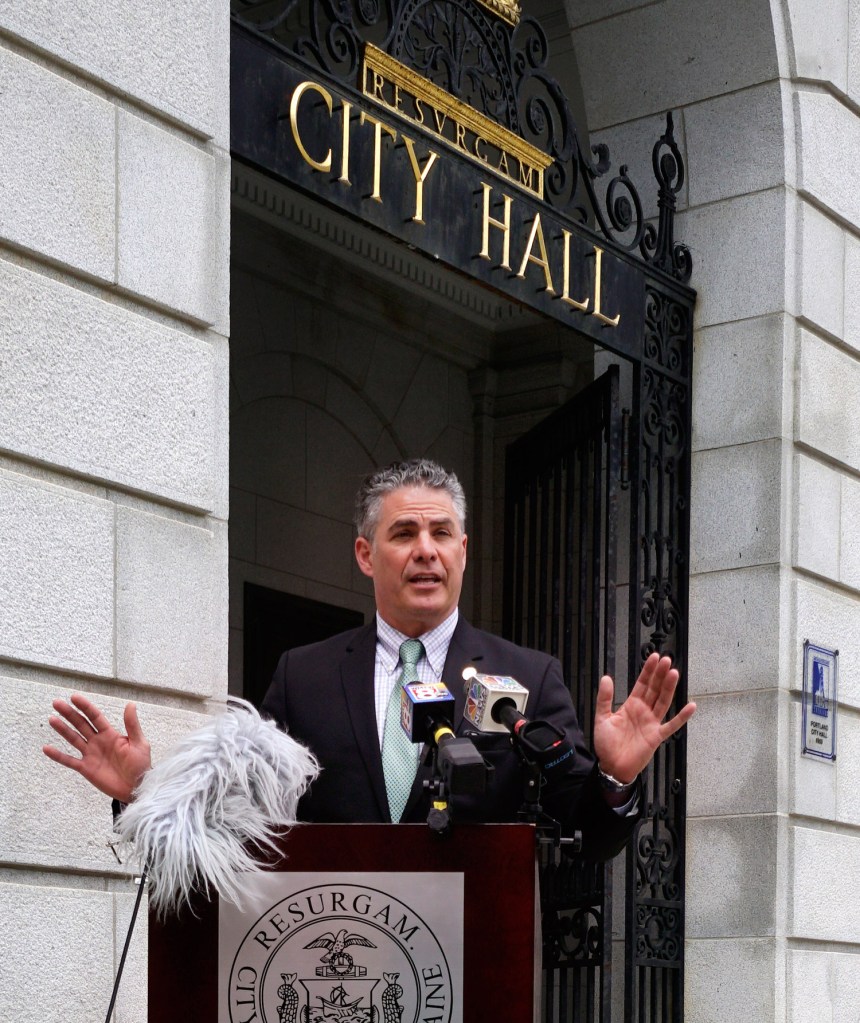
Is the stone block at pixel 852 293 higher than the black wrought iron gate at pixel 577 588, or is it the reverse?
the stone block at pixel 852 293

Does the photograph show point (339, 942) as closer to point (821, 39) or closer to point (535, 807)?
point (535, 807)

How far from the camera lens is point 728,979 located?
8391 millimetres

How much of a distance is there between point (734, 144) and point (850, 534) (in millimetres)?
2112

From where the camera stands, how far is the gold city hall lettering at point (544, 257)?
24.8ft

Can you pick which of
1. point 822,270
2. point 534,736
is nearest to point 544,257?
point 822,270

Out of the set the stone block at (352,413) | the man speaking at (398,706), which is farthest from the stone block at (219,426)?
the stone block at (352,413)

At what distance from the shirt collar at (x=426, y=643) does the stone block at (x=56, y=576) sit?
92 cm

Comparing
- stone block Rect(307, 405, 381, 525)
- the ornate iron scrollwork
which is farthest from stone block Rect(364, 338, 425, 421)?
the ornate iron scrollwork

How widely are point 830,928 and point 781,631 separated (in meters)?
1.47

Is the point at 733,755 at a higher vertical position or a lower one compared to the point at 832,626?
lower

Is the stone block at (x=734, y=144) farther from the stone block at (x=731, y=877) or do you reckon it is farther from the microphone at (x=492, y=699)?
the microphone at (x=492, y=699)

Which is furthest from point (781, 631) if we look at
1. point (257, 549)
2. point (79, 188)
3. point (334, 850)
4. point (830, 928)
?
point (334, 850)

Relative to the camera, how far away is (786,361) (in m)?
8.85

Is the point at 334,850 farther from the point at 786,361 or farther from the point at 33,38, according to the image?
the point at 786,361
